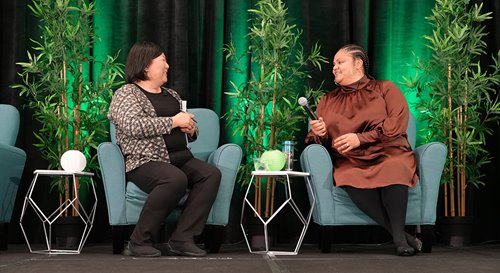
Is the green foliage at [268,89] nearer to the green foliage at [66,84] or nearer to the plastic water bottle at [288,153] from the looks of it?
the plastic water bottle at [288,153]

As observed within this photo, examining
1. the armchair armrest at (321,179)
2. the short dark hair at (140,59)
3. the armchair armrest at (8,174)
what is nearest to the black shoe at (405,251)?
the armchair armrest at (321,179)

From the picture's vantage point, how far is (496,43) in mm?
4980

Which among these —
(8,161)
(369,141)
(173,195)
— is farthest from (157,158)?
(369,141)

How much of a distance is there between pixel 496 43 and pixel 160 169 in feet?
8.79

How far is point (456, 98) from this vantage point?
4551 millimetres

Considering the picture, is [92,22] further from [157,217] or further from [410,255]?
[410,255]

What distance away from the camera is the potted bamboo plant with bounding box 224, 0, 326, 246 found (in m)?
4.46

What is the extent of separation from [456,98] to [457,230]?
2.73 ft

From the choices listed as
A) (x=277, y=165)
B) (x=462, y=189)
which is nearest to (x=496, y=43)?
(x=462, y=189)

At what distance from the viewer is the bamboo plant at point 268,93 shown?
176 inches

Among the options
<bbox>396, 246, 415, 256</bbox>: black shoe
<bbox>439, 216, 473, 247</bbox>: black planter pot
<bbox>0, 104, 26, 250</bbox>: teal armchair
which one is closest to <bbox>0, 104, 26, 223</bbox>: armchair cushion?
<bbox>0, 104, 26, 250</bbox>: teal armchair

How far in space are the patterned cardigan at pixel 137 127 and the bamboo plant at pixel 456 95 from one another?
1753mm

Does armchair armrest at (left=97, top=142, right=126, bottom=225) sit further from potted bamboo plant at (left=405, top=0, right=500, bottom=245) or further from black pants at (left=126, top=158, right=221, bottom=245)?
potted bamboo plant at (left=405, top=0, right=500, bottom=245)

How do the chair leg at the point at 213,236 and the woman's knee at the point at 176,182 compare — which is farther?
the chair leg at the point at 213,236
